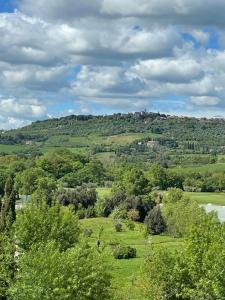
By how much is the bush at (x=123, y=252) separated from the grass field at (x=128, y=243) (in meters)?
0.97

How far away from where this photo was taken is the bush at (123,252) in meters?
78.3

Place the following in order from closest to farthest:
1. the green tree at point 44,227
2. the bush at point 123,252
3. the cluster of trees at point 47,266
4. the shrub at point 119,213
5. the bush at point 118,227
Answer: the cluster of trees at point 47,266 < the green tree at point 44,227 < the bush at point 123,252 < the bush at point 118,227 < the shrub at point 119,213

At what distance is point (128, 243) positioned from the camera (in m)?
89.8

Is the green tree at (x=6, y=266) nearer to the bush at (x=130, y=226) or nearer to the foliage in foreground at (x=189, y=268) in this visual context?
the foliage in foreground at (x=189, y=268)

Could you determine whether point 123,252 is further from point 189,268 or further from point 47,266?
point 47,266

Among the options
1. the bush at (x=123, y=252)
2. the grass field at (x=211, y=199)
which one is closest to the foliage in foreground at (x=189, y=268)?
the bush at (x=123, y=252)

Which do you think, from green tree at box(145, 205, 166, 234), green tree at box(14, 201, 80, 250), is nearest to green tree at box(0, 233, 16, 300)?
green tree at box(14, 201, 80, 250)

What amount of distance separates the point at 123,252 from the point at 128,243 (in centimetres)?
1131

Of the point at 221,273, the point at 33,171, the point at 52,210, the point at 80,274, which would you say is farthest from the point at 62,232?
the point at 33,171

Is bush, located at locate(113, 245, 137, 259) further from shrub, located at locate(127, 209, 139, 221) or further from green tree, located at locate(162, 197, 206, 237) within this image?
shrub, located at locate(127, 209, 139, 221)

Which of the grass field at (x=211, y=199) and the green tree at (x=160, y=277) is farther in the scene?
the grass field at (x=211, y=199)

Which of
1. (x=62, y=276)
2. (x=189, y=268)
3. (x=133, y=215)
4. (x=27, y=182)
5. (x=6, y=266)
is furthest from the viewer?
(x=27, y=182)

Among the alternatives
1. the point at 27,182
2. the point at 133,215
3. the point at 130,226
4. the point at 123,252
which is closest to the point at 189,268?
the point at 123,252

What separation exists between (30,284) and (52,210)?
15.4 meters
